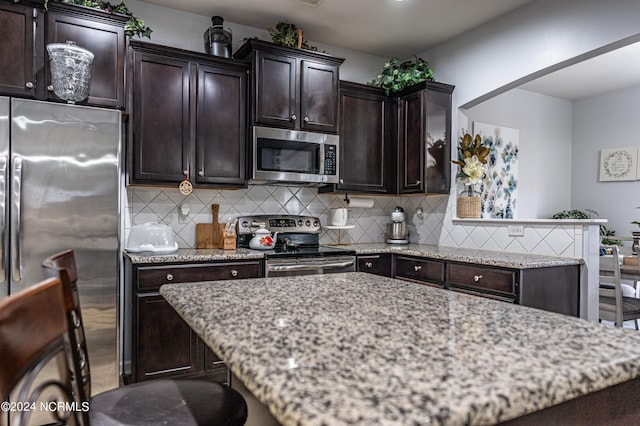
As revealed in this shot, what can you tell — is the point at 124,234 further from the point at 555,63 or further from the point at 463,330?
the point at 555,63

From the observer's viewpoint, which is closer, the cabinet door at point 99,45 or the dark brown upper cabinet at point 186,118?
the cabinet door at point 99,45

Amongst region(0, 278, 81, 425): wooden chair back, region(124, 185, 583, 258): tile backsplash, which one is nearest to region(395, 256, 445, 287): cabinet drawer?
region(124, 185, 583, 258): tile backsplash

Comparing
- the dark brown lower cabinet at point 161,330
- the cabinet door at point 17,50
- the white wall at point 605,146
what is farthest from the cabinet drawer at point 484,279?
the white wall at point 605,146

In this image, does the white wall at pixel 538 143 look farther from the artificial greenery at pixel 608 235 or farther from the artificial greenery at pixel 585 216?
the artificial greenery at pixel 608 235

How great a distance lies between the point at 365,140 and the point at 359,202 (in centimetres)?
57

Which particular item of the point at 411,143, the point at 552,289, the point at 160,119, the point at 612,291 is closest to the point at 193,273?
the point at 160,119

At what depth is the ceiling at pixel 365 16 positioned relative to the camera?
3143 millimetres

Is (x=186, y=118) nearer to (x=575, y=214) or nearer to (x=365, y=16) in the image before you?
(x=365, y=16)

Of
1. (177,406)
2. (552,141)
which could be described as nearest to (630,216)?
(552,141)

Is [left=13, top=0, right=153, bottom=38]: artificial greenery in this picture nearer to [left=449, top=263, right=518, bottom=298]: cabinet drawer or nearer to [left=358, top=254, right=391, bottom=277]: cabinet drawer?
[left=358, top=254, right=391, bottom=277]: cabinet drawer

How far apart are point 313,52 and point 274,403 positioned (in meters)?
3.19

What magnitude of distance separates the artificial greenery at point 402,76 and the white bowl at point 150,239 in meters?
2.24

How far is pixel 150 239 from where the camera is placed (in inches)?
115

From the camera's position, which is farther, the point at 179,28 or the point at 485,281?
the point at 179,28
